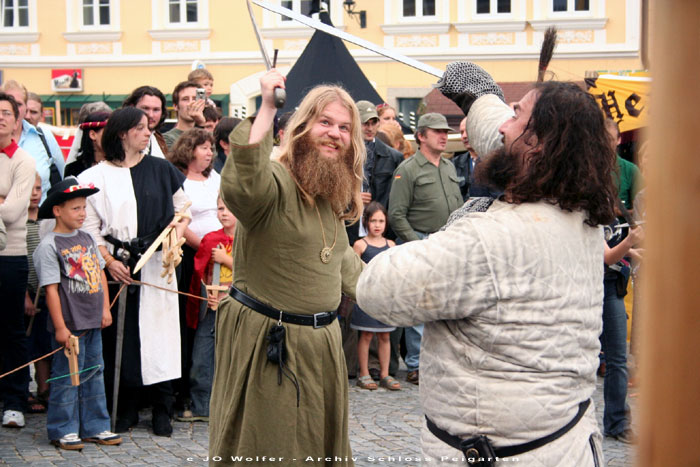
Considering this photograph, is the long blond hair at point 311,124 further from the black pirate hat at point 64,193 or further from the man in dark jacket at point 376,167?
the man in dark jacket at point 376,167

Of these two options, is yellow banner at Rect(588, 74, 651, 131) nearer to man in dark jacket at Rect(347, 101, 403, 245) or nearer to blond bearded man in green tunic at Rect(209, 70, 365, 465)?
man in dark jacket at Rect(347, 101, 403, 245)

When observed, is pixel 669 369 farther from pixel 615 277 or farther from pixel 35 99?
pixel 35 99

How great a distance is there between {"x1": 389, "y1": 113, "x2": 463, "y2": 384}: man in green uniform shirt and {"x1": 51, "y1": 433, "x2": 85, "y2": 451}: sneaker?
3164 mm

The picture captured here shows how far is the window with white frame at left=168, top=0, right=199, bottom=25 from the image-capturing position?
2223 centimetres

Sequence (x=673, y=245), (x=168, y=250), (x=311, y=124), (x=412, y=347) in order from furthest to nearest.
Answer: (x=412, y=347) → (x=168, y=250) → (x=311, y=124) → (x=673, y=245)

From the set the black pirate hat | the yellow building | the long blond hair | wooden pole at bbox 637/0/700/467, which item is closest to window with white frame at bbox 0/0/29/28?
the yellow building

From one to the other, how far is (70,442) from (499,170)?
3.75m

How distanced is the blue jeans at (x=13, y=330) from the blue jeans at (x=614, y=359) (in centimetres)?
373

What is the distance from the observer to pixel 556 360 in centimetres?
210

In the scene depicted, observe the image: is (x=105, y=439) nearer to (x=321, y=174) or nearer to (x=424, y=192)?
(x=321, y=174)

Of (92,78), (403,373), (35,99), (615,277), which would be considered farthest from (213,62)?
(615,277)

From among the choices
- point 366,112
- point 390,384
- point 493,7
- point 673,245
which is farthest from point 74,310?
point 493,7

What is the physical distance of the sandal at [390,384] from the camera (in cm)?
703

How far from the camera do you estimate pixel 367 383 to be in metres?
7.04
